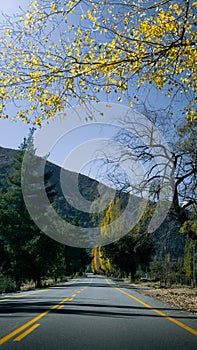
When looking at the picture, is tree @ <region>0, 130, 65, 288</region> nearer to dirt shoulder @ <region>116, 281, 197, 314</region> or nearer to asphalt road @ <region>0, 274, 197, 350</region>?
dirt shoulder @ <region>116, 281, 197, 314</region>

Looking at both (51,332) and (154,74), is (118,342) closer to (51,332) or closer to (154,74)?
(51,332)

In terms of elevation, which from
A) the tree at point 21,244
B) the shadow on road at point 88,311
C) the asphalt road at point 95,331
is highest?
the tree at point 21,244

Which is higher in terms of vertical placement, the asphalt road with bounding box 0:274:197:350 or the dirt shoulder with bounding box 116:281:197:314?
the asphalt road with bounding box 0:274:197:350

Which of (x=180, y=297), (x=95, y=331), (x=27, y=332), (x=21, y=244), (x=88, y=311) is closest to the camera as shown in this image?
(x=27, y=332)

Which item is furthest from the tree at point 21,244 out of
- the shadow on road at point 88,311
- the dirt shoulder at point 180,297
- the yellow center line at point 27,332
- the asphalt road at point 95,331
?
the yellow center line at point 27,332

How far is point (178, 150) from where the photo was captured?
17.2 m

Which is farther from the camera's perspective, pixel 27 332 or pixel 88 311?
pixel 88 311

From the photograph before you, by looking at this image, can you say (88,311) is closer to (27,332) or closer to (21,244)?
(27,332)

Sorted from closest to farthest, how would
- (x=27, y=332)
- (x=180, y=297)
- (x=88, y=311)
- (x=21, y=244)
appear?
(x=27, y=332) → (x=88, y=311) → (x=180, y=297) → (x=21, y=244)

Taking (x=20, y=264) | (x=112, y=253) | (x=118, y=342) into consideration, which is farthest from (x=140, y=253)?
(x=118, y=342)

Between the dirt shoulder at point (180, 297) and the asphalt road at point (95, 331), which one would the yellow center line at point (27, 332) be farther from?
the dirt shoulder at point (180, 297)

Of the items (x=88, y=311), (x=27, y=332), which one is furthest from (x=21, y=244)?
(x=27, y=332)

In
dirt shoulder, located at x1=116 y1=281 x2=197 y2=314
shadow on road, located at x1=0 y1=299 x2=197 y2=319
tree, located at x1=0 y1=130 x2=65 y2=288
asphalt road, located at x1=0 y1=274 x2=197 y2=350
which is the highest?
tree, located at x1=0 y1=130 x2=65 y2=288

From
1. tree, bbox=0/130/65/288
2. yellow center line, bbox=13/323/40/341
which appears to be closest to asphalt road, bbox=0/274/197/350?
yellow center line, bbox=13/323/40/341
